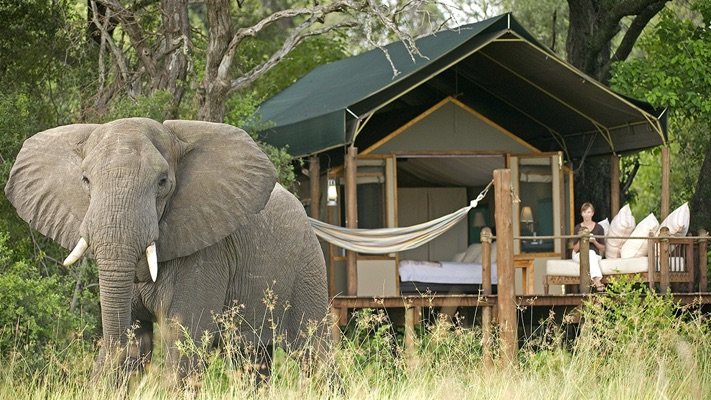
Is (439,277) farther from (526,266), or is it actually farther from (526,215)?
(526,215)

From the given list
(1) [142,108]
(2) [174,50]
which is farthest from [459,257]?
(1) [142,108]

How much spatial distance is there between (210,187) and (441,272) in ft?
22.9

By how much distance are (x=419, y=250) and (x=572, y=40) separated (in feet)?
14.0

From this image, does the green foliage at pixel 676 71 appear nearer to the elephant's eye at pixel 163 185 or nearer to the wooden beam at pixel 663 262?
the wooden beam at pixel 663 262

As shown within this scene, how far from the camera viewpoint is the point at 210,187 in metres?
8.88

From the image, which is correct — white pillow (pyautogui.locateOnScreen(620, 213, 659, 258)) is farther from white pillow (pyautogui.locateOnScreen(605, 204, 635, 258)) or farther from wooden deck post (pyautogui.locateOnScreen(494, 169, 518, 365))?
wooden deck post (pyautogui.locateOnScreen(494, 169, 518, 365))

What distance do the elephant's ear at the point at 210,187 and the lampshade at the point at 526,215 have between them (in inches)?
282

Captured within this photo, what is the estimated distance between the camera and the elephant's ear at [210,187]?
28.3ft

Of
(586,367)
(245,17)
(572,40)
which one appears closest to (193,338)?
(586,367)

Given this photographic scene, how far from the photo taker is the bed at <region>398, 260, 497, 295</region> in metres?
15.4

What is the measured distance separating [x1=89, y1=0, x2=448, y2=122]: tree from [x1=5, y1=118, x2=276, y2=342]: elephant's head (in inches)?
132

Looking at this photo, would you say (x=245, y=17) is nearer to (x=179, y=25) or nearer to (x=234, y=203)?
(x=179, y=25)

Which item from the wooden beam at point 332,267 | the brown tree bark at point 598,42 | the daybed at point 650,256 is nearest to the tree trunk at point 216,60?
the wooden beam at point 332,267

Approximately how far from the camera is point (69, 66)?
15.1 metres
